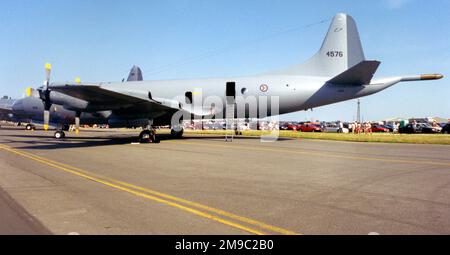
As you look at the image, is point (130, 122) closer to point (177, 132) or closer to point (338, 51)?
point (177, 132)

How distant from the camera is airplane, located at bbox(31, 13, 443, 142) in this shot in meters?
21.9

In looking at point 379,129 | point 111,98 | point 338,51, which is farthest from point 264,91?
point 379,129

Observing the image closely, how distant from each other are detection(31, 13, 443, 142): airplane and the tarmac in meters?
10.5

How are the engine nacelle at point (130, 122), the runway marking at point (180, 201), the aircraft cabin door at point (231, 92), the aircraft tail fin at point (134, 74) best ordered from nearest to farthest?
the runway marking at point (180, 201)
the engine nacelle at point (130, 122)
the aircraft cabin door at point (231, 92)
the aircraft tail fin at point (134, 74)

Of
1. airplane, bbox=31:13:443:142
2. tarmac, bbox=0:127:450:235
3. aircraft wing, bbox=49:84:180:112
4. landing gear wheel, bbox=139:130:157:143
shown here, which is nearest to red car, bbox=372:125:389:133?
airplane, bbox=31:13:443:142

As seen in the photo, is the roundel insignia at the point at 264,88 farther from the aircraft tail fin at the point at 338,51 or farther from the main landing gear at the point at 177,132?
the main landing gear at the point at 177,132

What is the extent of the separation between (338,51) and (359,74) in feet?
12.3

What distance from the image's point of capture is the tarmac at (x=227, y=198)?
200 inches

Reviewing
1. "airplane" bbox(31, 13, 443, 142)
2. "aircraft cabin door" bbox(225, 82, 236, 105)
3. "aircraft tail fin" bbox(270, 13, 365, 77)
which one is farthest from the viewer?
"aircraft cabin door" bbox(225, 82, 236, 105)

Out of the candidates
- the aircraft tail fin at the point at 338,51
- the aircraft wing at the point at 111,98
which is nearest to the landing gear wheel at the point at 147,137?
the aircraft wing at the point at 111,98

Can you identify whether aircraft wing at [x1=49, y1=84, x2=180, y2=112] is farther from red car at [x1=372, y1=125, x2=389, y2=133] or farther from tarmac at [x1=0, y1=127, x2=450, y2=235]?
red car at [x1=372, y1=125, x2=389, y2=133]

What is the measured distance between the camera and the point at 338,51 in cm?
2395
